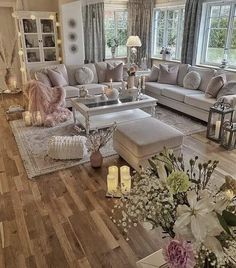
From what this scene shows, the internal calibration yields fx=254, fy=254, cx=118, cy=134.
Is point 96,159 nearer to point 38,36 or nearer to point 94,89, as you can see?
point 94,89

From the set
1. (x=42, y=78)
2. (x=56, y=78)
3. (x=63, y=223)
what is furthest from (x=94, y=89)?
(x=63, y=223)

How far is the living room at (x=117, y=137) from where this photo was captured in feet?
3.02

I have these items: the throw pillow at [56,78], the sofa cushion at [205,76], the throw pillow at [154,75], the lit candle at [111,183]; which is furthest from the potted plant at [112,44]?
the lit candle at [111,183]

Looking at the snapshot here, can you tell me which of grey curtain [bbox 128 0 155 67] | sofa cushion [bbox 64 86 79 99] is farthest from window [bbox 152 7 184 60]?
sofa cushion [bbox 64 86 79 99]

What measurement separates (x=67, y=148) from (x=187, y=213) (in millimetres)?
2610

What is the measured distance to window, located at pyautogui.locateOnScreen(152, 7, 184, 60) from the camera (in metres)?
6.22

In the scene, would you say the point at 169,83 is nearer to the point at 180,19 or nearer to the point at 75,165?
the point at 180,19

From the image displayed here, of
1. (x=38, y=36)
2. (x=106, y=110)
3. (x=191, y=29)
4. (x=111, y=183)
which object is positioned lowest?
(x=111, y=183)

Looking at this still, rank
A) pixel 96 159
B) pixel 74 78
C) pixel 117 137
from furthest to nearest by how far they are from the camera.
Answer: pixel 74 78, pixel 117 137, pixel 96 159

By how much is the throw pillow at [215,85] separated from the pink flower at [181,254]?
408cm

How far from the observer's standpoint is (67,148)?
3258mm

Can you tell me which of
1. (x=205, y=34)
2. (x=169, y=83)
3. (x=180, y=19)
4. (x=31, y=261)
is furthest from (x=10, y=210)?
(x=180, y=19)

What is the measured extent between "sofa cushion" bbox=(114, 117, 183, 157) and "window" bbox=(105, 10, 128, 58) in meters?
4.42

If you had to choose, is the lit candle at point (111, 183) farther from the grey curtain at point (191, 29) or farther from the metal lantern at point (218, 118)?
the grey curtain at point (191, 29)
